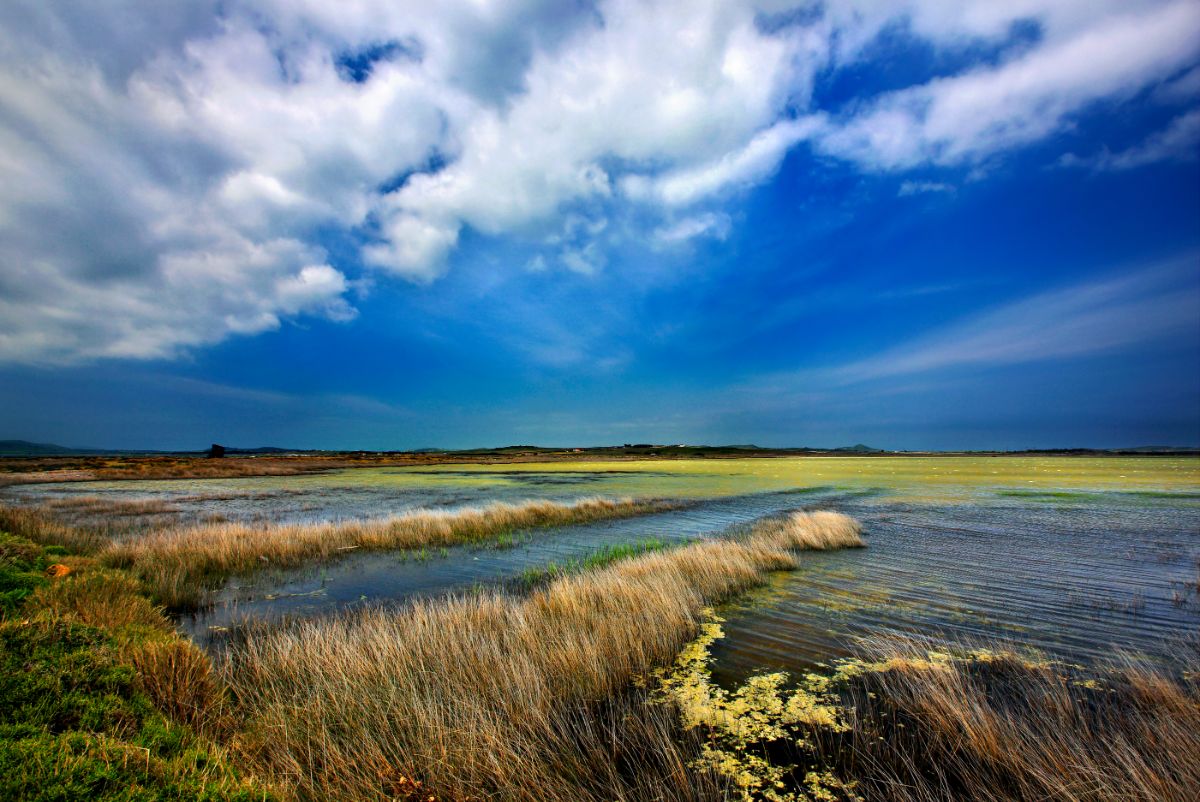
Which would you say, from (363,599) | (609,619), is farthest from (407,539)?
(609,619)

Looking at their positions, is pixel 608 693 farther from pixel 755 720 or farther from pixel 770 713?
pixel 770 713

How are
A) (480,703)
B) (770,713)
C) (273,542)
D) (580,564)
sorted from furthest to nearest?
(273,542)
(580,564)
(770,713)
(480,703)

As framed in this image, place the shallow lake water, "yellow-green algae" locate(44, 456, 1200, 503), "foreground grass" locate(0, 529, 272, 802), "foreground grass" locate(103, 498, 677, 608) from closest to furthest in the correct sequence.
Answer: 1. "foreground grass" locate(0, 529, 272, 802)
2. the shallow lake water
3. "foreground grass" locate(103, 498, 677, 608)
4. "yellow-green algae" locate(44, 456, 1200, 503)

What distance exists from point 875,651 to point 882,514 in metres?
20.8

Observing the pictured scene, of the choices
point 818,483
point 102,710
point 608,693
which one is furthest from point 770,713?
point 818,483

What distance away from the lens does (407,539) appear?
17.7 m

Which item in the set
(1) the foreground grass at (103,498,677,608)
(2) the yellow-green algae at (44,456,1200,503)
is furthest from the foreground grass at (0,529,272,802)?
(2) the yellow-green algae at (44,456,1200,503)

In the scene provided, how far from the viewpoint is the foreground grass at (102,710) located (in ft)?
10.9

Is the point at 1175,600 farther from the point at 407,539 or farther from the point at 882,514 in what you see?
the point at 407,539

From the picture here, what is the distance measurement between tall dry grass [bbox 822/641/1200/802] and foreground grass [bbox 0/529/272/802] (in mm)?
5583

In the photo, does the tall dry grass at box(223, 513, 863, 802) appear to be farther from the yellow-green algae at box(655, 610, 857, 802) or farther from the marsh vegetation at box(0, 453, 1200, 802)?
the yellow-green algae at box(655, 610, 857, 802)

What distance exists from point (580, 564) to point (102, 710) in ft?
34.6

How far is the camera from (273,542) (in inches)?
619

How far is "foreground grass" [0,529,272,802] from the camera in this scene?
3330mm
